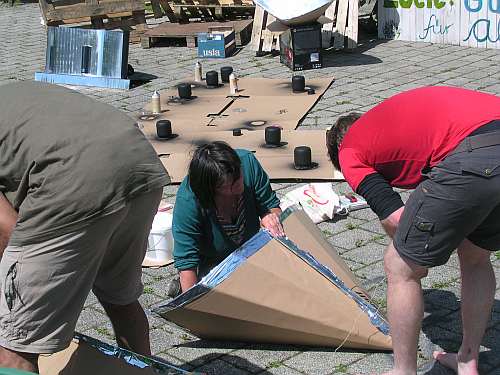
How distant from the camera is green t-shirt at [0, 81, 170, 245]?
2732 mm

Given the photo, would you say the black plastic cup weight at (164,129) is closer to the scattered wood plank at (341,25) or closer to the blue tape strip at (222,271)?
the blue tape strip at (222,271)

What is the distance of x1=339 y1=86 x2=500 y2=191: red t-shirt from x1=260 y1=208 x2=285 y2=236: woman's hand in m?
0.83

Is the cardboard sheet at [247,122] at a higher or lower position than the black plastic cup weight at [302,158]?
lower

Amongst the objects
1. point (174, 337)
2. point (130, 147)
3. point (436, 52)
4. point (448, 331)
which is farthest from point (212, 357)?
point (436, 52)

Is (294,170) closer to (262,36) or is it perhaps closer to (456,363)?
(456,363)

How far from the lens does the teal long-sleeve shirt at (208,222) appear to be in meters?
3.95

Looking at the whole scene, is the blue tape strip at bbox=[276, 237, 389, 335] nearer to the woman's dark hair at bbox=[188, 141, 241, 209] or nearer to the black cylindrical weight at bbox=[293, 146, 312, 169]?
the woman's dark hair at bbox=[188, 141, 241, 209]

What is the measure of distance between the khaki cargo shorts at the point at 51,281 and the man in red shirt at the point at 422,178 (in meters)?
0.81

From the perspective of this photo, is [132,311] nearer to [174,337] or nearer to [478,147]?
[174,337]

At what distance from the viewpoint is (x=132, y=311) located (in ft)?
11.0

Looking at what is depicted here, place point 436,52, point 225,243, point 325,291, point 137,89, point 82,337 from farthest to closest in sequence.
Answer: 1. point 436,52
2. point 137,89
3. point 225,243
4. point 325,291
5. point 82,337

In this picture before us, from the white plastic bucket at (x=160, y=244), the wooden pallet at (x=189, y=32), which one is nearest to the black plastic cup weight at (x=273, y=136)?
the white plastic bucket at (x=160, y=244)

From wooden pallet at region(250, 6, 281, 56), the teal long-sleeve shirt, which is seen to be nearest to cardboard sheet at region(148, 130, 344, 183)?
the teal long-sleeve shirt

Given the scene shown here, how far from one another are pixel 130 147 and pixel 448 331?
182 centimetres
